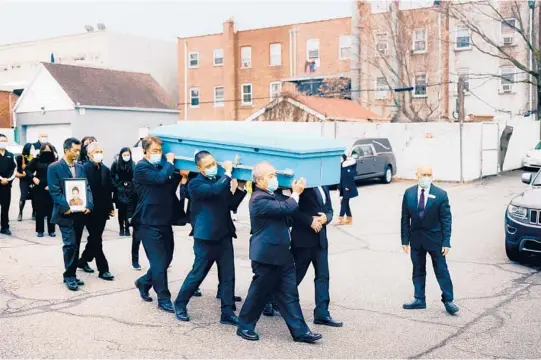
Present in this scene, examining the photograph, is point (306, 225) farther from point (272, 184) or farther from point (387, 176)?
point (387, 176)

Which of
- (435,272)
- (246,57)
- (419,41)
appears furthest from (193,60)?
(435,272)

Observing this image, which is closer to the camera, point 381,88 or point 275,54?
point 381,88

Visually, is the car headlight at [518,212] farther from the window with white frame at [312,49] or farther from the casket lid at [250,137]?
the window with white frame at [312,49]

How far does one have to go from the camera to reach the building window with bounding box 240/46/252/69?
46.1m

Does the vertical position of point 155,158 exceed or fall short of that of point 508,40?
it falls short

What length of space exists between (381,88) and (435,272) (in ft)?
112

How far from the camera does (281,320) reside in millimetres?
6844

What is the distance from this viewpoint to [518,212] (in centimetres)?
972

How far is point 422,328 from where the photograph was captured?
21.4 ft

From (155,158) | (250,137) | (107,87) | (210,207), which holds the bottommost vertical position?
(210,207)

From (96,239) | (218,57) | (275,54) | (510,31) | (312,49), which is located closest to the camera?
(96,239)

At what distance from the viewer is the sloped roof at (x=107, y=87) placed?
30156 mm

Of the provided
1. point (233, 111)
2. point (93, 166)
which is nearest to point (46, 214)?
point (93, 166)

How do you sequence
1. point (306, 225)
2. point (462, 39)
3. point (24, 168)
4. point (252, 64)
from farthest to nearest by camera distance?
point (252, 64)
point (462, 39)
point (24, 168)
point (306, 225)
